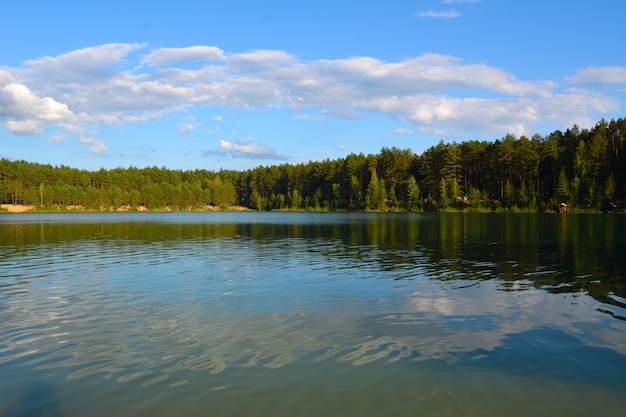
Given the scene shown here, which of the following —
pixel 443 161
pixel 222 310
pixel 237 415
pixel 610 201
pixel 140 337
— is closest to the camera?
pixel 237 415

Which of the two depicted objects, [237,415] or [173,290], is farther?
[173,290]

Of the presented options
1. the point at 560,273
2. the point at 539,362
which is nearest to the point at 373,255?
the point at 560,273

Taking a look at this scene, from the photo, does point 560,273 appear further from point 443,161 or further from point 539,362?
point 443,161

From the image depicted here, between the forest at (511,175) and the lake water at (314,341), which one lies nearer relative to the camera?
the lake water at (314,341)

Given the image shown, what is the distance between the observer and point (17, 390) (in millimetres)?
10227

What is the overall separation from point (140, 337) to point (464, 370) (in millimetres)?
9697

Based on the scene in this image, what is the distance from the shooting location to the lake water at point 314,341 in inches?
382

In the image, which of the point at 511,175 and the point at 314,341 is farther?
the point at 511,175

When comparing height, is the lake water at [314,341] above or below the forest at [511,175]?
below

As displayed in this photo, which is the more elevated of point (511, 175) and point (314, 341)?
point (511, 175)

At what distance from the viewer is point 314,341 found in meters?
13.8

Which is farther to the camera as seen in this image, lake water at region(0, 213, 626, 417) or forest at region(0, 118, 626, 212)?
forest at region(0, 118, 626, 212)

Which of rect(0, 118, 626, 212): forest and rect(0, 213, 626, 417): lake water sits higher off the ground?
rect(0, 118, 626, 212): forest

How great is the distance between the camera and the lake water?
382 inches
